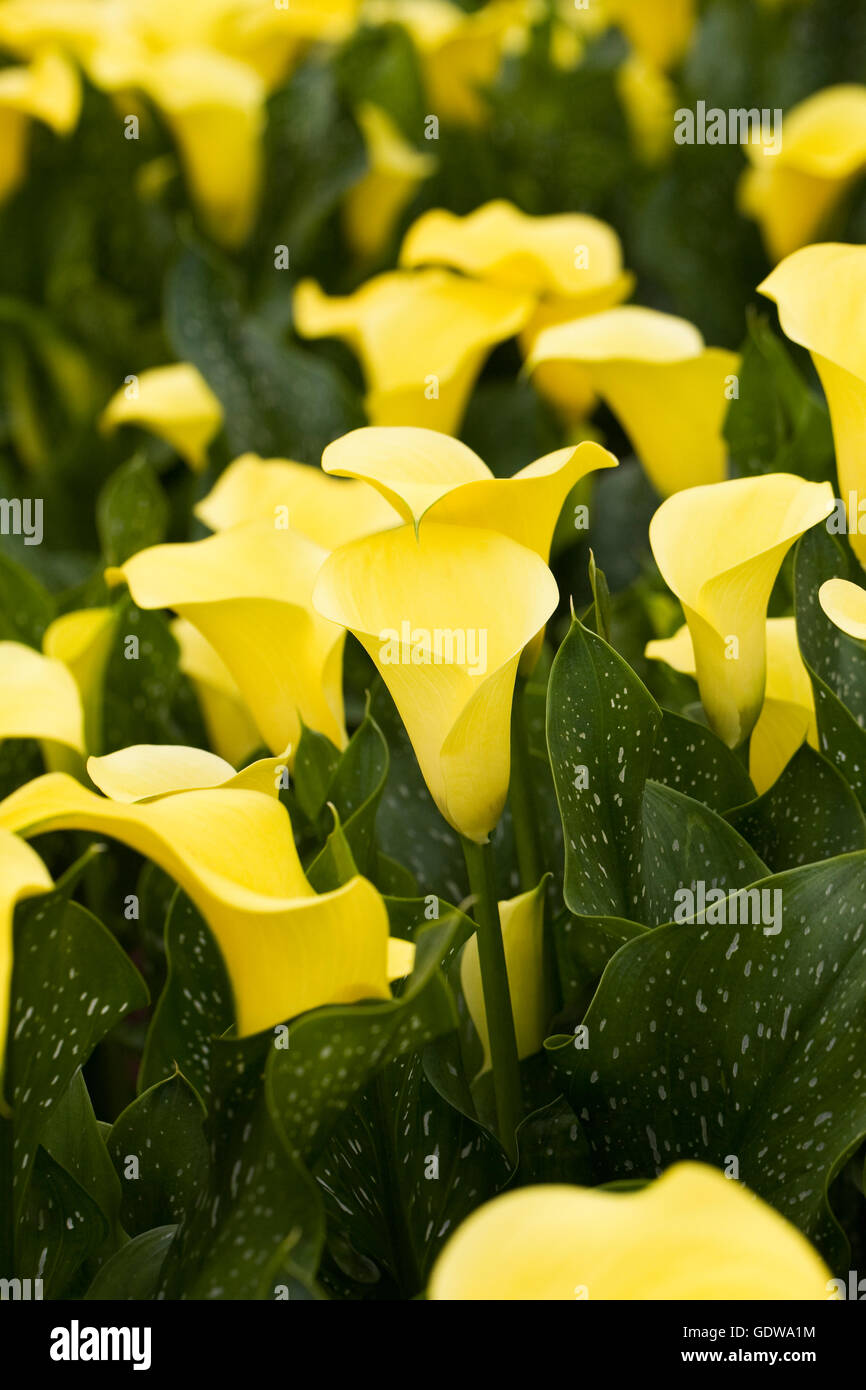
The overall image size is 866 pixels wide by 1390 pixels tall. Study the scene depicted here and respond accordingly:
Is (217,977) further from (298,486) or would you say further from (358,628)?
(298,486)

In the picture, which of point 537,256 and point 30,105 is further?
point 30,105

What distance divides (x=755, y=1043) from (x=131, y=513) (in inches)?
21.2

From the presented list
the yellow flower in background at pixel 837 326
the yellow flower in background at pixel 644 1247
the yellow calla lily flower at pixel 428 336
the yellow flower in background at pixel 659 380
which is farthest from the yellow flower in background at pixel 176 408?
the yellow flower in background at pixel 644 1247

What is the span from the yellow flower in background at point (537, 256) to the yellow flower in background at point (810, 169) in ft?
0.68

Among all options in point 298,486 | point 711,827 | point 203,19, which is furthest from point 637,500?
point 203,19

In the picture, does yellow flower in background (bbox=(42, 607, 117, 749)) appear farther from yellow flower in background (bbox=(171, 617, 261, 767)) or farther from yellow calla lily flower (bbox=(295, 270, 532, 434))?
yellow calla lily flower (bbox=(295, 270, 532, 434))

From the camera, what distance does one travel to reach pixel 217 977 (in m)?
0.56

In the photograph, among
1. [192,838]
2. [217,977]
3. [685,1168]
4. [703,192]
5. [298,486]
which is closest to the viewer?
[685,1168]

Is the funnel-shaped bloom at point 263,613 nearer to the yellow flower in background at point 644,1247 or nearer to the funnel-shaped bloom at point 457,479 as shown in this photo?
the funnel-shaped bloom at point 457,479

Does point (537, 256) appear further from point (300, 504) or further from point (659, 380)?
point (300, 504)

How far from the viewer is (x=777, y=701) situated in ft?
2.08

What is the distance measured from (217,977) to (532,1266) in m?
0.23

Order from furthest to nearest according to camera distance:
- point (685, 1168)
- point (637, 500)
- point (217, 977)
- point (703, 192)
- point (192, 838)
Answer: point (703, 192) < point (637, 500) < point (217, 977) < point (192, 838) < point (685, 1168)

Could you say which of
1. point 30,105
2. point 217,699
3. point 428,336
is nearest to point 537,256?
point 428,336
